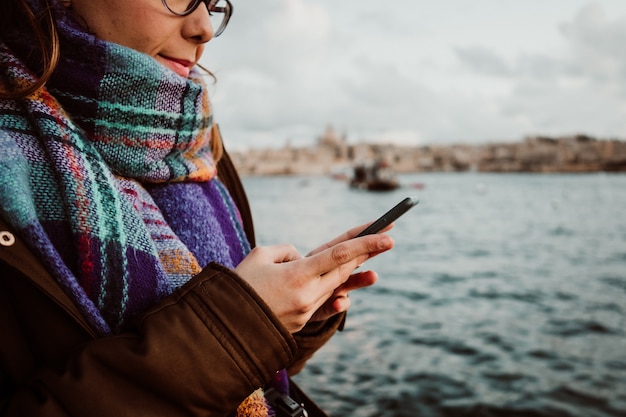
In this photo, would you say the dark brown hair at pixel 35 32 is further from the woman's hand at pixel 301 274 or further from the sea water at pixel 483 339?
the sea water at pixel 483 339

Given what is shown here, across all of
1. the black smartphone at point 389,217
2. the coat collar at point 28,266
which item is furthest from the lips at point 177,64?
the black smartphone at point 389,217

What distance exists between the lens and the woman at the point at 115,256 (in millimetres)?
920

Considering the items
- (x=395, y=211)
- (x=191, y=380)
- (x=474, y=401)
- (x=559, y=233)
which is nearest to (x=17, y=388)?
(x=191, y=380)

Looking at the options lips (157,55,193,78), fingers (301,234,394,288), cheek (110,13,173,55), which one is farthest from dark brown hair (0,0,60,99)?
fingers (301,234,394,288)

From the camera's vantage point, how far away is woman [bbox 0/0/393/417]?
920 millimetres

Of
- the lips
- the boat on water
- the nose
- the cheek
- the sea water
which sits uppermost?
the nose

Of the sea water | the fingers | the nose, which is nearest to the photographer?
the fingers

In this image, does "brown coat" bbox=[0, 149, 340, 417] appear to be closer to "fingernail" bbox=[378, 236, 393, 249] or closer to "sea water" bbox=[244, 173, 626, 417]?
"fingernail" bbox=[378, 236, 393, 249]

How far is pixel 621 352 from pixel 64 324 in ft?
30.7

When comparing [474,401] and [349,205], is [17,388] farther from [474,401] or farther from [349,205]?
[349,205]

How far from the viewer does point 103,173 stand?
1.12 m

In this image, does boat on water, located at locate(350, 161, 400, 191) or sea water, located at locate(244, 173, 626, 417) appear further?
boat on water, located at locate(350, 161, 400, 191)

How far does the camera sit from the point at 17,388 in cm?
94

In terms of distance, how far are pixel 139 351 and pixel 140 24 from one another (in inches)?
30.6
